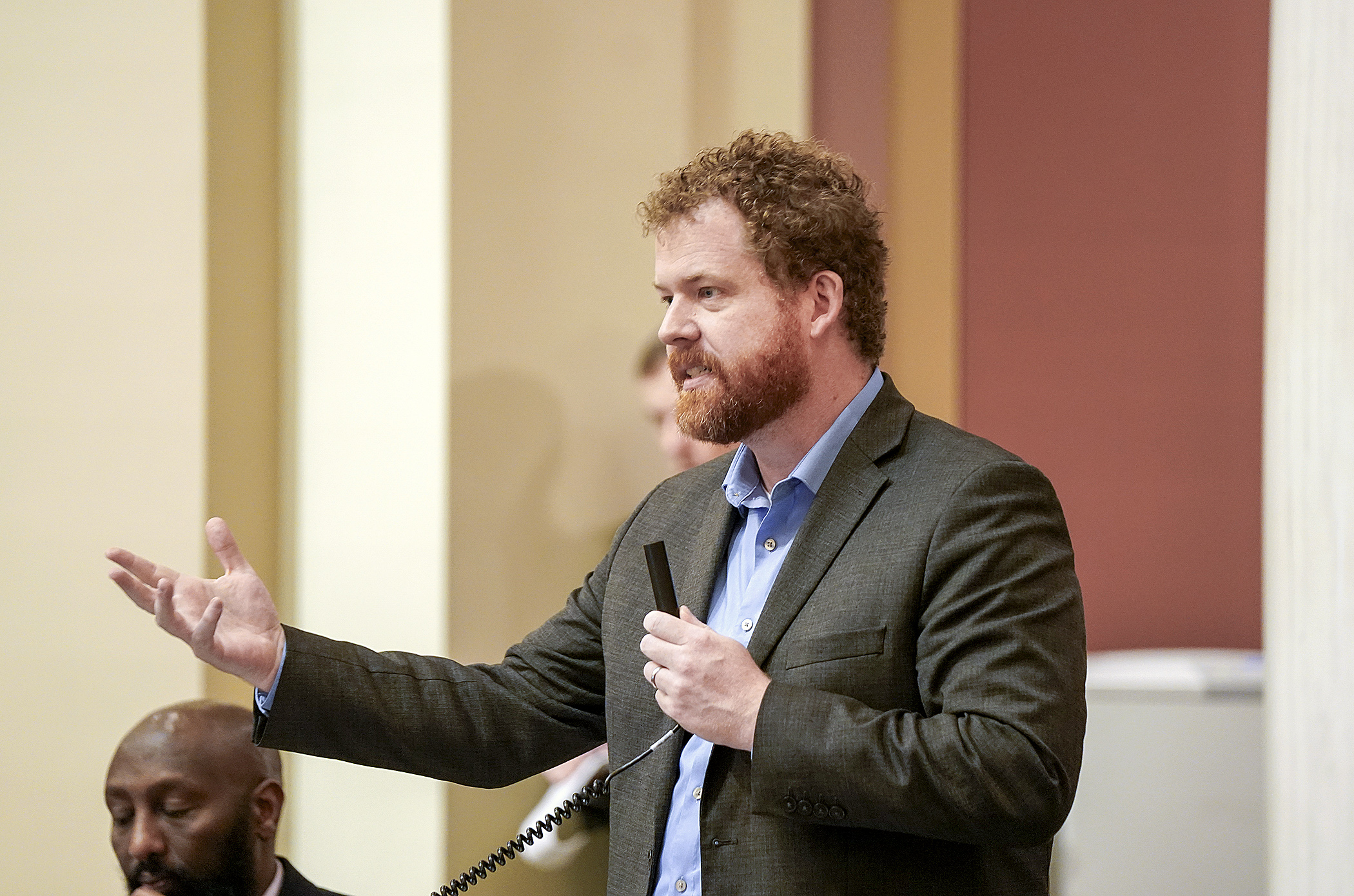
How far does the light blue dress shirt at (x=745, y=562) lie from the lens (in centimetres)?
193

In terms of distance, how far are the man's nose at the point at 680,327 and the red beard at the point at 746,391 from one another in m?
0.02

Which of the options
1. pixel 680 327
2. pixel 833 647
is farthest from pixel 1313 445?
pixel 680 327

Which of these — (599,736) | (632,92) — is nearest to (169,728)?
(599,736)

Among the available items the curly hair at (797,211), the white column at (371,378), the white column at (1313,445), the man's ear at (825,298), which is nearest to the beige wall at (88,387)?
the white column at (371,378)

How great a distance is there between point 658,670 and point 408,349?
4.49 feet

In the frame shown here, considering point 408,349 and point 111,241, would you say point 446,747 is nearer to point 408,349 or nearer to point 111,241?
point 408,349

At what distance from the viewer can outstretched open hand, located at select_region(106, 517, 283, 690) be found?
1870 millimetres

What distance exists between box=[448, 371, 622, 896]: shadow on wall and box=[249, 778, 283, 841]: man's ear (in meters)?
0.50

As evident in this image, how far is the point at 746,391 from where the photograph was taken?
2.02 meters

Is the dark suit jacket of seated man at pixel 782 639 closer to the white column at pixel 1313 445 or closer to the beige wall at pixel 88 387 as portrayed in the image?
the white column at pixel 1313 445

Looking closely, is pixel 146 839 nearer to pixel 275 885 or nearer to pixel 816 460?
pixel 275 885

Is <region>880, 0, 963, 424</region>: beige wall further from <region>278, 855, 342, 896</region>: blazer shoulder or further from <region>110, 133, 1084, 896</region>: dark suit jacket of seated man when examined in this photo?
<region>278, 855, 342, 896</region>: blazer shoulder

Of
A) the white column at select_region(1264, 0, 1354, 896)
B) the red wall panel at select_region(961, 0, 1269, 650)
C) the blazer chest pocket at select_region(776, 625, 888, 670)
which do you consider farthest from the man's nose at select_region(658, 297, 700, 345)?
the red wall panel at select_region(961, 0, 1269, 650)

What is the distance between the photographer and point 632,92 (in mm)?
Answer: 3443
